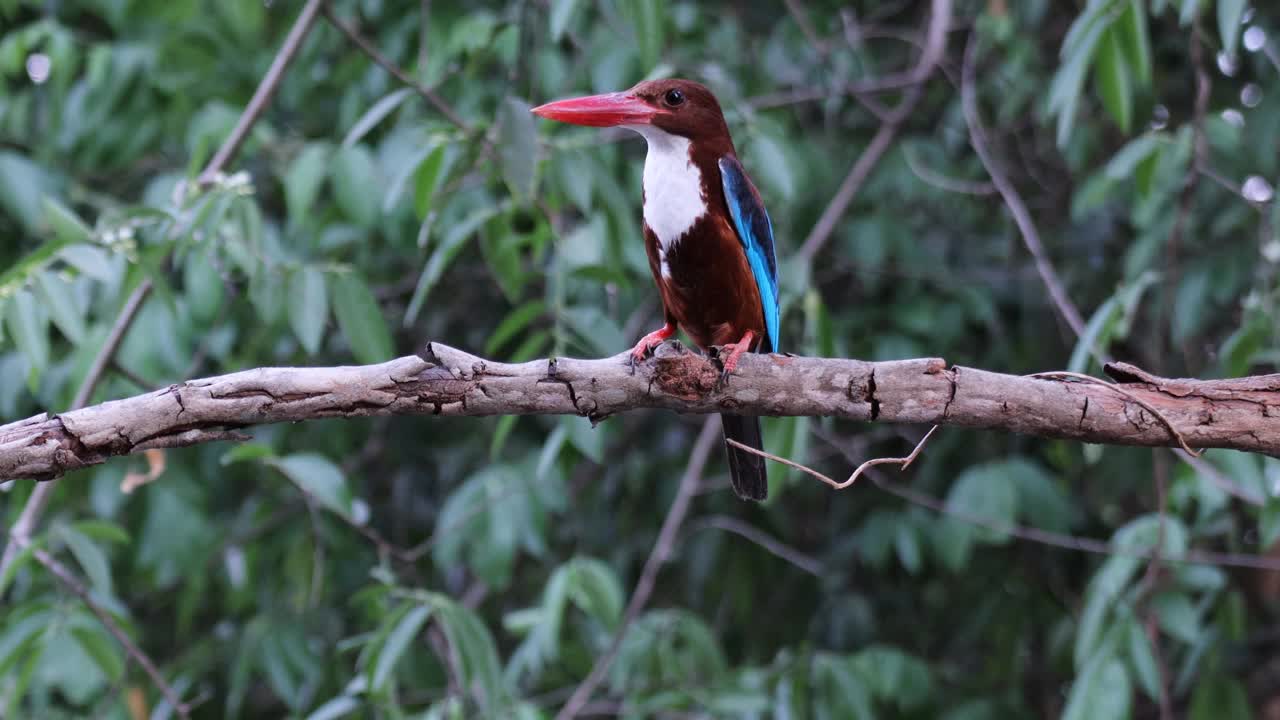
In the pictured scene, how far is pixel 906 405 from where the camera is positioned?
1807 mm

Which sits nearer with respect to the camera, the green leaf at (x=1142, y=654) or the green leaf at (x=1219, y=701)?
the green leaf at (x=1142, y=654)

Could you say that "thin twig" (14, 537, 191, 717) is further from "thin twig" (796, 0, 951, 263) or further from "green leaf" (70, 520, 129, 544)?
"thin twig" (796, 0, 951, 263)

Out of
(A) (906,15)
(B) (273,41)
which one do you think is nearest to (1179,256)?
(A) (906,15)

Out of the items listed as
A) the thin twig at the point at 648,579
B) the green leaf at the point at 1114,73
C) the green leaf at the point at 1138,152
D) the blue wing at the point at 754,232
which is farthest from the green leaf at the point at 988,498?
the green leaf at the point at 1114,73

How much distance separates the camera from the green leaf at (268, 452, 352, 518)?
103 inches

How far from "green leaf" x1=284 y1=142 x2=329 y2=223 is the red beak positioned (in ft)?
2.75

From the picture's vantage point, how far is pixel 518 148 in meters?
2.47

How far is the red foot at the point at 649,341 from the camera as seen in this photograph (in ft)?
6.57

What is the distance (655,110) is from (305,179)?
103 cm

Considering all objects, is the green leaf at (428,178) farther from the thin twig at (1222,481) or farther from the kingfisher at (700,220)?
the thin twig at (1222,481)

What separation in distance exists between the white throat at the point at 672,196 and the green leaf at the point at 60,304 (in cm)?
108

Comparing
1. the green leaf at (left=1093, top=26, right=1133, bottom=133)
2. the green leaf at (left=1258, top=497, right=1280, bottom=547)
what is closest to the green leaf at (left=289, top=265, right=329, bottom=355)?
the green leaf at (left=1093, top=26, right=1133, bottom=133)

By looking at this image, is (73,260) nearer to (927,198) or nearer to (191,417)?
(191,417)

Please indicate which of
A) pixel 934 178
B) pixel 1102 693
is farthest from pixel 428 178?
pixel 1102 693
